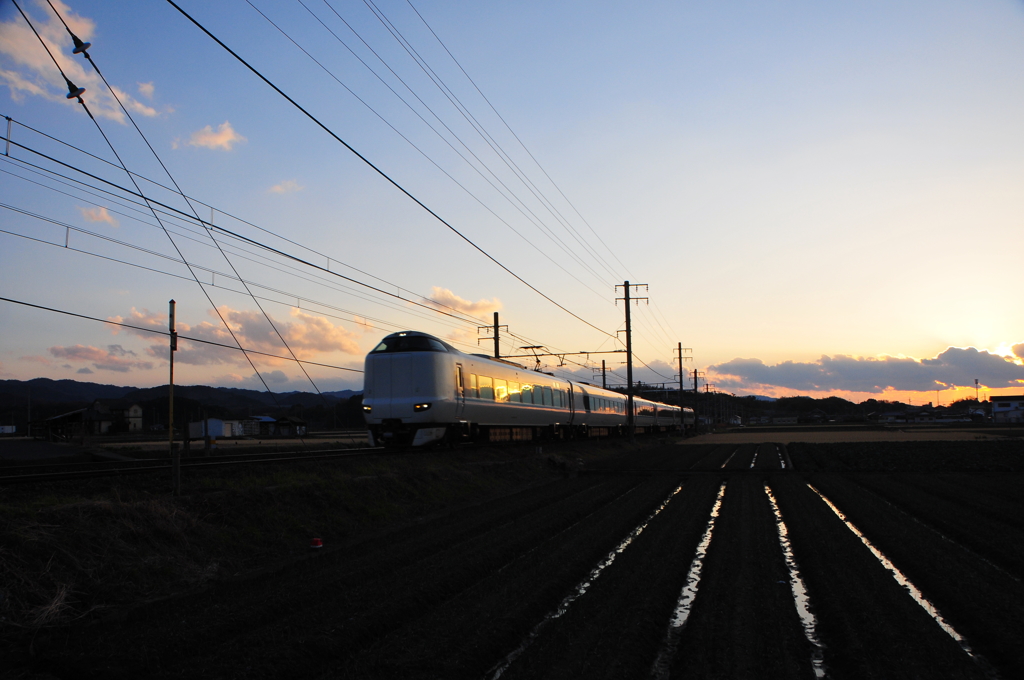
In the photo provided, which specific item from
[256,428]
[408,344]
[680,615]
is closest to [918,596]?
[680,615]

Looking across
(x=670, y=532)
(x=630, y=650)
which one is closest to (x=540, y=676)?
(x=630, y=650)

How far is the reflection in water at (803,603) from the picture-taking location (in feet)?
17.8

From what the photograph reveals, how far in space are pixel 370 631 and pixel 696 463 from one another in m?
26.4

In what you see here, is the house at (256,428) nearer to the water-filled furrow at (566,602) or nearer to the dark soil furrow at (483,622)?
the water-filled furrow at (566,602)

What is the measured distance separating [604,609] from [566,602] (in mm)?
497

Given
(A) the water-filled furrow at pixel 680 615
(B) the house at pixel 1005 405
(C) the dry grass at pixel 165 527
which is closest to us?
(A) the water-filled furrow at pixel 680 615

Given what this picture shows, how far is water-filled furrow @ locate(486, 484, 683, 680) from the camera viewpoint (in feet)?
17.4

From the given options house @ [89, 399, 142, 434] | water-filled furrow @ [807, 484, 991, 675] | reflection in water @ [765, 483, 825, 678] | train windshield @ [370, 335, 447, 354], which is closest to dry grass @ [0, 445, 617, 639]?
train windshield @ [370, 335, 447, 354]

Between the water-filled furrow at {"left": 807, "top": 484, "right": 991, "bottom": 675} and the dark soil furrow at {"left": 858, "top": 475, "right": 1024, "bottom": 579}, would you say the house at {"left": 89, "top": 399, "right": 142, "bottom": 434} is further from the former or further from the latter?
the water-filled furrow at {"left": 807, "top": 484, "right": 991, "bottom": 675}

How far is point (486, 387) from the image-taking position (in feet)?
78.5

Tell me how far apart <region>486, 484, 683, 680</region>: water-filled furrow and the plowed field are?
26mm

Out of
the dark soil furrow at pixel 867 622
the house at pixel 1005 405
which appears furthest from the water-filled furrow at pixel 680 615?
the house at pixel 1005 405

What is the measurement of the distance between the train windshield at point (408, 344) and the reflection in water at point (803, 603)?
1150 cm

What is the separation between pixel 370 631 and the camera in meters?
6.14
